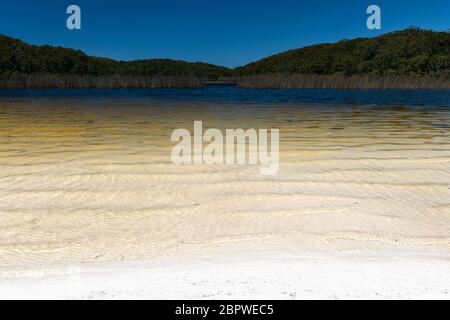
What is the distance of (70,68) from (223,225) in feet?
211

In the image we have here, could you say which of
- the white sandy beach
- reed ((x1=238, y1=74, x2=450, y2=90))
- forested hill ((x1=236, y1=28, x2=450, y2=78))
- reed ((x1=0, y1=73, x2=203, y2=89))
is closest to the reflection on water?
the white sandy beach

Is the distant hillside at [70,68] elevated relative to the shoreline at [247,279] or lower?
elevated

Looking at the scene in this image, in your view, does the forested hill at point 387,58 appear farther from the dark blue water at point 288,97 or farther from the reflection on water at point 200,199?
the reflection on water at point 200,199

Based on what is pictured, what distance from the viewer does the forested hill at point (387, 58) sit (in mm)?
51500

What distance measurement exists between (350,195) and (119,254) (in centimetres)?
191

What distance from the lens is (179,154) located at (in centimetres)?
488

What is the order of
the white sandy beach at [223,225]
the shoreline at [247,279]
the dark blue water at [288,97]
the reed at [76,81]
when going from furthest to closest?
the reed at [76,81]
the dark blue water at [288,97]
the white sandy beach at [223,225]
the shoreline at [247,279]

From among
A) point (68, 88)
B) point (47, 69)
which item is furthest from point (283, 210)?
point (47, 69)

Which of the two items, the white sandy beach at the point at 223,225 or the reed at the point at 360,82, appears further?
the reed at the point at 360,82

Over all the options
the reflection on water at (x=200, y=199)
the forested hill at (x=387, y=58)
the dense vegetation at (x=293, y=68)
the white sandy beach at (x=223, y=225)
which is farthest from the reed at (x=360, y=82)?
the white sandy beach at (x=223, y=225)

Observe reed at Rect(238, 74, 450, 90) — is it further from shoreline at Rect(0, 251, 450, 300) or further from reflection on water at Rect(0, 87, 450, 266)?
shoreline at Rect(0, 251, 450, 300)

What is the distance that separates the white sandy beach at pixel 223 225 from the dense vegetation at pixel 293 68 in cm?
2910

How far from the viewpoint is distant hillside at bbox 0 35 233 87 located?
106 ft
